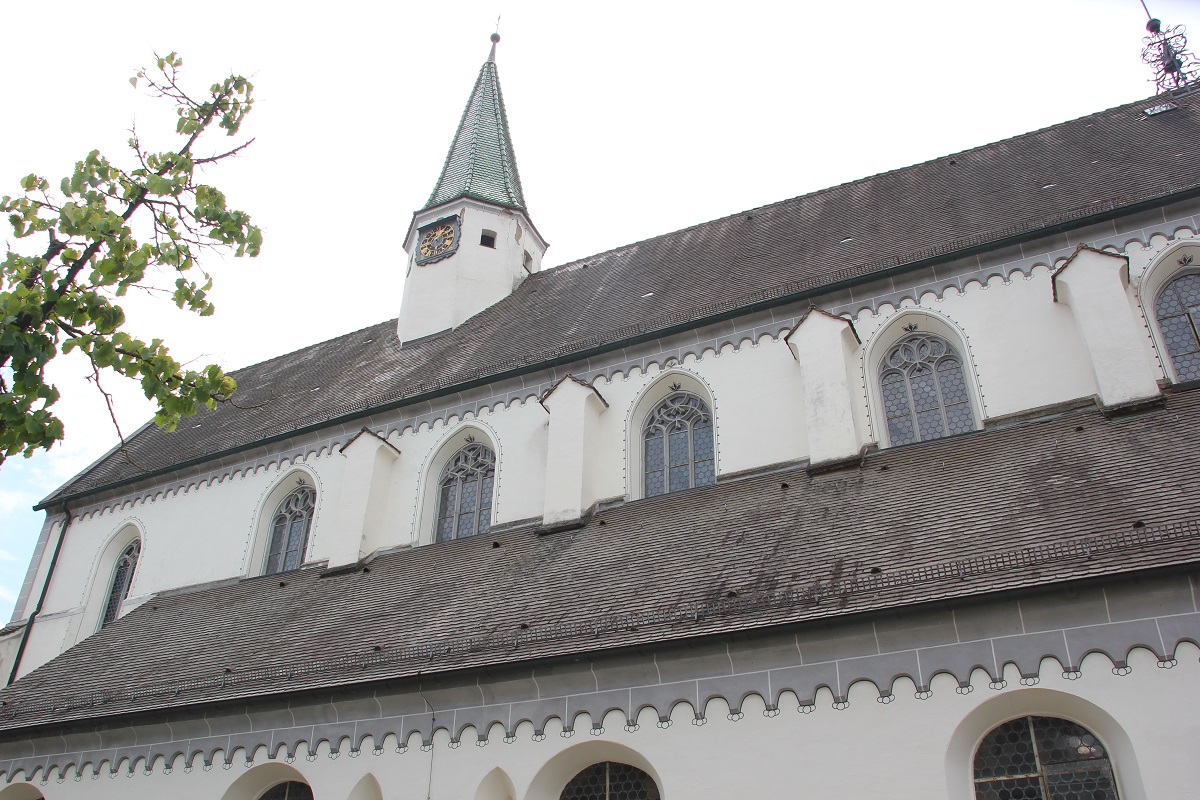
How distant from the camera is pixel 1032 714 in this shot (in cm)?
878

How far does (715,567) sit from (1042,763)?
374 centimetres

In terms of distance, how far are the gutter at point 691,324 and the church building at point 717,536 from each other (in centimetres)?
6

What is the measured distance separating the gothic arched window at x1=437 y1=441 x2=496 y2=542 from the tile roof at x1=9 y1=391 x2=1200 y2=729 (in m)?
0.88

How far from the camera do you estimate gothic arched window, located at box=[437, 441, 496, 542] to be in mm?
15945

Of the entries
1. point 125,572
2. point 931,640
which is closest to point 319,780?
point 931,640

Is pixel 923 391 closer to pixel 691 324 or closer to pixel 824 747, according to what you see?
pixel 691 324

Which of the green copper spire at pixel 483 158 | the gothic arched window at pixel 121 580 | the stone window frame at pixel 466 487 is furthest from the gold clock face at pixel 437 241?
the gothic arched window at pixel 121 580

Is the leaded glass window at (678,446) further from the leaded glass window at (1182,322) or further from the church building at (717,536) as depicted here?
the leaded glass window at (1182,322)

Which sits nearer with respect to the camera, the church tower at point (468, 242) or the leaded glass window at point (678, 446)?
the leaded glass window at point (678, 446)


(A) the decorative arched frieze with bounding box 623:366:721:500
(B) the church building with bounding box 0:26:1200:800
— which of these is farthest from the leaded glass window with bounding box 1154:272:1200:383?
(A) the decorative arched frieze with bounding box 623:366:721:500

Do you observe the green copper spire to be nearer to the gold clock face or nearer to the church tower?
the church tower

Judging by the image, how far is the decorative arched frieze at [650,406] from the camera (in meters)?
14.7

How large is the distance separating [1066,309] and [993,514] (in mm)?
4325

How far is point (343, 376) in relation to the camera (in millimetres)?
20781
